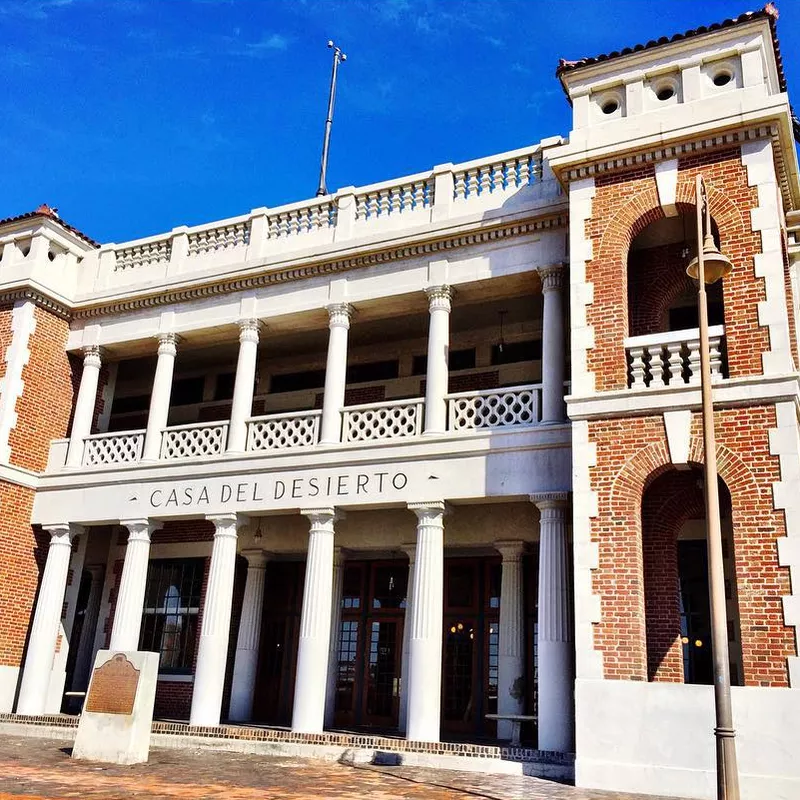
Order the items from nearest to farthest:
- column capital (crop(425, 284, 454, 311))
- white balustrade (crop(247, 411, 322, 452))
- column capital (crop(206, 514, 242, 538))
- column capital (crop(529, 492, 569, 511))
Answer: column capital (crop(529, 492, 569, 511)), column capital (crop(425, 284, 454, 311)), column capital (crop(206, 514, 242, 538)), white balustrade (crop(247, 411, 322, 452))

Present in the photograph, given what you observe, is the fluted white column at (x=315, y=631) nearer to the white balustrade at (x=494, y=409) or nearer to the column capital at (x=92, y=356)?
the white balustrade at (x=494, y=409)

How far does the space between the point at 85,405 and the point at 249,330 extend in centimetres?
426

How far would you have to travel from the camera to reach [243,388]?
17.1 meters

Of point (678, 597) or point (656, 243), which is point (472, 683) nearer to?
point (678, 597)

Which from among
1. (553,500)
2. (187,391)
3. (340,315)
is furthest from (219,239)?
(553,500)

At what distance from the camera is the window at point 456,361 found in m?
18.2

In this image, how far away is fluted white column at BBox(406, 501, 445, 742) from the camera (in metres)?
13.3

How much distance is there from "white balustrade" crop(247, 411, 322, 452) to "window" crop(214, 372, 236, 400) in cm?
414

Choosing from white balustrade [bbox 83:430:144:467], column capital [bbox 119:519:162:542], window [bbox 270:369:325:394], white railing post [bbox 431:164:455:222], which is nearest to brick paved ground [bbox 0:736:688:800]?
column capital [bbox 119:519:162:542]

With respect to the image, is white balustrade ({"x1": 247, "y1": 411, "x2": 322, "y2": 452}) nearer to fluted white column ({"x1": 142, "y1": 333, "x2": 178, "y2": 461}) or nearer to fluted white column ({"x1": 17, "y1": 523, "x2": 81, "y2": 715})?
fluted white column ({"x1": 142, "y1": 333, "x2": 178, "y2": 461})

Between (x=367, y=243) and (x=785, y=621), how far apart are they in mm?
9686

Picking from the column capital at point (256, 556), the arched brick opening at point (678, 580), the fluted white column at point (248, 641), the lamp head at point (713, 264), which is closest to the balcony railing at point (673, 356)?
the arched brick opening at point (678, 580)

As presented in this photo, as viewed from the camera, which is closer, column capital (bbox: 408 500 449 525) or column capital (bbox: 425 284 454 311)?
column capital (bbox: 408 500 449 525)

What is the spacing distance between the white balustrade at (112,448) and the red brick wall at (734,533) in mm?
9929
